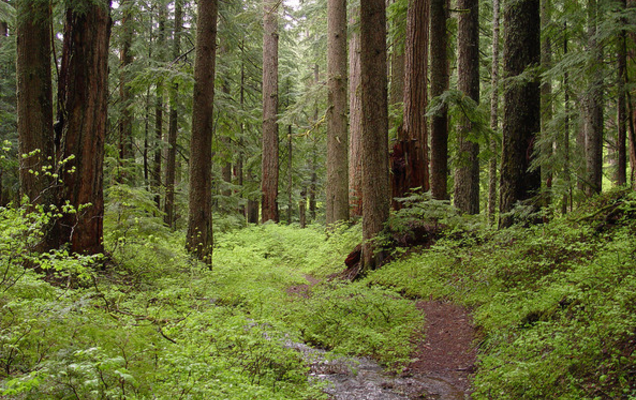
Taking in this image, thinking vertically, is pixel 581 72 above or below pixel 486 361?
above

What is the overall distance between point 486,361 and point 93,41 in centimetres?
758

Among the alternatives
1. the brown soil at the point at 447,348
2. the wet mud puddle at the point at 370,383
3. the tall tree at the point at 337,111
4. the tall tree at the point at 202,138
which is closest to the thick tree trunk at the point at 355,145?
the tall tree at the point at 337,111

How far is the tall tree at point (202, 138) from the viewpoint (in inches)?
348

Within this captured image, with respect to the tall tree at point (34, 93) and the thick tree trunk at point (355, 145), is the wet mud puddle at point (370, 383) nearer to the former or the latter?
the tall tree at point (34, 93)

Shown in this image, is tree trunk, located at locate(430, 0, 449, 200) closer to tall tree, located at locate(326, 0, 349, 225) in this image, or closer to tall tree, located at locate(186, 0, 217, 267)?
tall tree, located at locate(326, 0, 349, 225)

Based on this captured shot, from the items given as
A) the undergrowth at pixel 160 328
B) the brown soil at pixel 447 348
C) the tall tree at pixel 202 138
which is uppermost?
the tall tree at pixel 202 138

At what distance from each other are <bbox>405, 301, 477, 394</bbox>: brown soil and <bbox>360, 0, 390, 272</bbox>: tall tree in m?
2.72

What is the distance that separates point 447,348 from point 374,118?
5.09 metres

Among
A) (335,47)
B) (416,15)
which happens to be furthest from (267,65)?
(416,15)

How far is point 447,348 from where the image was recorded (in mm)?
5086

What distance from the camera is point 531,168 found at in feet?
24.2

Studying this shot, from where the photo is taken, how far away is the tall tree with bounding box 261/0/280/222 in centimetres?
1786

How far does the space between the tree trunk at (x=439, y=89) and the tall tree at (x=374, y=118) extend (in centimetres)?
155

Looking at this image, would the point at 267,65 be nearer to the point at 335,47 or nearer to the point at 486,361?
the point at 335,47
